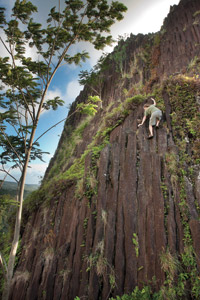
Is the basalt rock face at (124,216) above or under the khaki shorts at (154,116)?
under

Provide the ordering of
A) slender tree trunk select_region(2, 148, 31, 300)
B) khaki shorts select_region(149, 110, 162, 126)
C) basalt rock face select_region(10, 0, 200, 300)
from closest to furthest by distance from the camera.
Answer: basalt rock face select_region(10, 0, 200, 300)
slender tree trunk select_region(2, 148, 31, 300)
khaki shorts select_region(149, 110, 162, 126)

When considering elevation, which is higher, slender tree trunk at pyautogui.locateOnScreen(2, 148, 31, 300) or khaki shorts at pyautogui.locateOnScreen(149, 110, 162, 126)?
khaki shorts at pyautogui.locateOnScreen(149, 110, 162, 126)

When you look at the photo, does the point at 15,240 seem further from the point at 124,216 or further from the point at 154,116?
the point at 154,116

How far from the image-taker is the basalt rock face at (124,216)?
3.68m

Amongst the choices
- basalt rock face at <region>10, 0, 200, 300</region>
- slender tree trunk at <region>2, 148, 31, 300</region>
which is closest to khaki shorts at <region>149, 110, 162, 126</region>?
basalt rock face at <region>10, 0, 200, 300</region>

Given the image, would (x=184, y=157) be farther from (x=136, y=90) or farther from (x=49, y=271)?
(x=136, y=90)

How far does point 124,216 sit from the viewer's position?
14.7 feet

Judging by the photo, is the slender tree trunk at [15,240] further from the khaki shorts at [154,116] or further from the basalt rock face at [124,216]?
the khaki shorts at [154,116]

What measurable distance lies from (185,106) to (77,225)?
546 centimetres

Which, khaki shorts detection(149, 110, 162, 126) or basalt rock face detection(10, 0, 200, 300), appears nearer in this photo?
basalt rock face detection(10, 0, 200, 300)

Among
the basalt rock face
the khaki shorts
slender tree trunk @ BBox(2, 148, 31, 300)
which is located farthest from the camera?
the khaki shorts

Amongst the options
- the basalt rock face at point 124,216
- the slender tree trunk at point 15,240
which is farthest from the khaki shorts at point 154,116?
the slender tree trunk at point 15,240

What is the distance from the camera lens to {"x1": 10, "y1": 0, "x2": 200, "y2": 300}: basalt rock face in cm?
368

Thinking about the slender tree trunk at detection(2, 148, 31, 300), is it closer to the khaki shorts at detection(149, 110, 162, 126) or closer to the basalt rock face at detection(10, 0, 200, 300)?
the basalt rock face at detection(10, 0, 200, 300)
